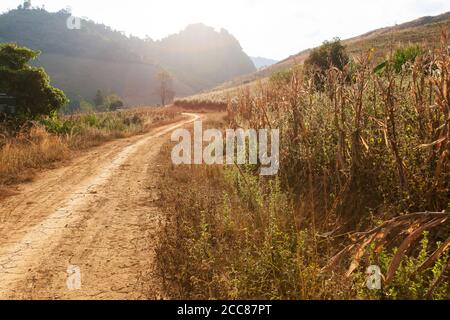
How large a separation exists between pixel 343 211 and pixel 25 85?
13.3 metres

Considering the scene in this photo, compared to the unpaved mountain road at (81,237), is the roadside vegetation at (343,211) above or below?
above

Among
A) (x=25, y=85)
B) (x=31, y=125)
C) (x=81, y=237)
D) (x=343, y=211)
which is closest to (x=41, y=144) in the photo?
(x=31, y=125)

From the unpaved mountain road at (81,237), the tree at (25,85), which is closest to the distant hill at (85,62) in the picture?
the tree at (25,85)

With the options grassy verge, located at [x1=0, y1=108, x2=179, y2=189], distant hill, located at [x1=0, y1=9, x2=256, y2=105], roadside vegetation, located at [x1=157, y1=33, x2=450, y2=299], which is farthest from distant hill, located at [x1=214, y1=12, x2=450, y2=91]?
distant hill, located at [x1=0, y1=9, x2=256, y2=105]

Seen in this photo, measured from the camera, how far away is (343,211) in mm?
4949

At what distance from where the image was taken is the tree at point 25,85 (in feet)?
44.8

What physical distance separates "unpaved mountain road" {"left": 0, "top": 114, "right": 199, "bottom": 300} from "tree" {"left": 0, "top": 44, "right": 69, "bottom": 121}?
5.83m

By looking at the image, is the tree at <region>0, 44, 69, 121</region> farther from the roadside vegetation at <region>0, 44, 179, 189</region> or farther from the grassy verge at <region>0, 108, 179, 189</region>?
the grassy verge at <region>0, 108, 179, 189</region>

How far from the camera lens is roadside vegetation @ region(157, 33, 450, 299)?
3080 mm

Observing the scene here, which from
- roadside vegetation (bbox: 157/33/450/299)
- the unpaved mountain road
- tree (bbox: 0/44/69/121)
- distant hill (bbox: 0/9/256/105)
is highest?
distant hill (bbox: 0/9/256/105)

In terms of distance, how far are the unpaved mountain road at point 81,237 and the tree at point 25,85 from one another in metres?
5.83

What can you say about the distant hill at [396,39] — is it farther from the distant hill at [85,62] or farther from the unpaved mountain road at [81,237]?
the distant hill at [85,62]
